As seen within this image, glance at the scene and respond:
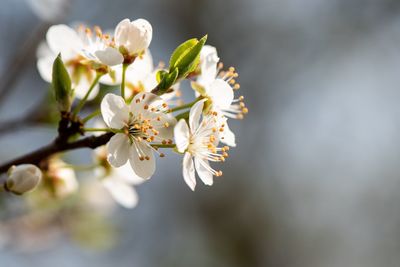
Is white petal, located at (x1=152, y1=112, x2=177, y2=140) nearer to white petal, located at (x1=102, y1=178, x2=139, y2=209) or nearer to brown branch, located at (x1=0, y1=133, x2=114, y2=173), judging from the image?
brown branch, located at (x1=0, y1=133, x2=114, y2=173)

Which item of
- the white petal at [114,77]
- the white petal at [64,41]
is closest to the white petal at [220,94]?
the white petal at [114,77]

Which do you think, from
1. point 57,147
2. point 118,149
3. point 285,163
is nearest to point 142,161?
point 118,149

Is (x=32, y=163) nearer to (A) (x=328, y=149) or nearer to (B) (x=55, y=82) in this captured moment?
(B) (x=55, y=82)

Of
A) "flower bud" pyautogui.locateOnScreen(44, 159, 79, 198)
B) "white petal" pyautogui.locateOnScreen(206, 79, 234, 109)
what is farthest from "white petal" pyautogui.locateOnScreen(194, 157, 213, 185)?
"flower bud" pyautogui.locateOnScreen(44, 159, 79, 198)

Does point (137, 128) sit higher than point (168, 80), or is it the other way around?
point (168, 80)

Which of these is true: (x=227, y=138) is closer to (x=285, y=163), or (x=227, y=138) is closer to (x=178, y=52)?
(x=178, y=52)
